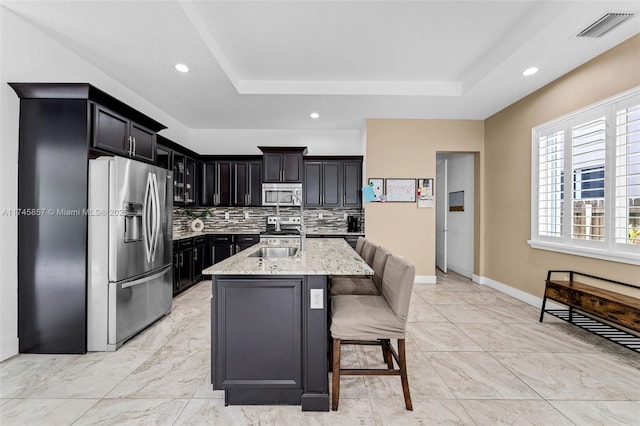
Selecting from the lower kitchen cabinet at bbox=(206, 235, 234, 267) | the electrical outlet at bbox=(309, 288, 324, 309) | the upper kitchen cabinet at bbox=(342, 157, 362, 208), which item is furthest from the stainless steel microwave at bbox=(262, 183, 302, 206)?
the electrical outlet at bbox=(309, 288, 324, 309)

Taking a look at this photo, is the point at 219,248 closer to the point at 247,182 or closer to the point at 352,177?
the point at 247,182

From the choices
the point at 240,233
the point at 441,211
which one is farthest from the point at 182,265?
the point at 441,211

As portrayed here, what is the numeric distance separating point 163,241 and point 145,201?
1.78ft

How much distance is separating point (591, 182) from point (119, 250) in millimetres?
4771

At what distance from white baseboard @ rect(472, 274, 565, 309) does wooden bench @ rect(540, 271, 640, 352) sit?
32 centimetres

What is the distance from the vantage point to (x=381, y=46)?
3.00 meters

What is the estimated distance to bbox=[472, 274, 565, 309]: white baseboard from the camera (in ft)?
11.3

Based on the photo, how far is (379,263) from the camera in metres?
2.23

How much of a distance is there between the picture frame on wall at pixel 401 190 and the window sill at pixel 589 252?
1777mm

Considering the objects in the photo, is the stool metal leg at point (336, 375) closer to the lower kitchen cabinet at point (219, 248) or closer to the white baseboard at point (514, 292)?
the white baseboard at point (514, 292)

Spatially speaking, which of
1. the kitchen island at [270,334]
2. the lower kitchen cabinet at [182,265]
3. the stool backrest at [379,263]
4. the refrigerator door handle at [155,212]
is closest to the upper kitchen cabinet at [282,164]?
the lower kitchen cabinet at [182,265]

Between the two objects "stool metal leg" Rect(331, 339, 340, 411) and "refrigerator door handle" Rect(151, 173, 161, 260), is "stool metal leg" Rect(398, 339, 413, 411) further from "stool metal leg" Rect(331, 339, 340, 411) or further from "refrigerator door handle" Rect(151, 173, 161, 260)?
"refrigerator door handle" Rect(151, 173, 161, 260)

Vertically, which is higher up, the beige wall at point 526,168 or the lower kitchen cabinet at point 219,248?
the beige wall at point 526,168

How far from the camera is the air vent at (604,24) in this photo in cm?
225
